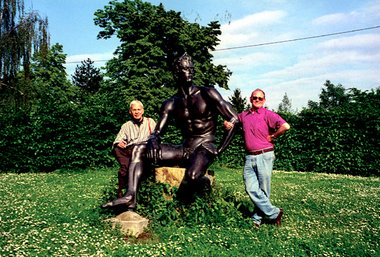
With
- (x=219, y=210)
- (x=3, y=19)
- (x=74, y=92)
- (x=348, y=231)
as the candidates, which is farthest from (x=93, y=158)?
(x=74, y=92)

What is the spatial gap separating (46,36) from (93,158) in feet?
23.9

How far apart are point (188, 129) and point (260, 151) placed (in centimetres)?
134

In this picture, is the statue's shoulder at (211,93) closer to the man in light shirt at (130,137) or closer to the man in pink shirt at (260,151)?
the man in pink shirt at (260,151)

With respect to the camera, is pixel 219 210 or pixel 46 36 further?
pixel 46 36

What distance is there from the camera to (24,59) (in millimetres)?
15250

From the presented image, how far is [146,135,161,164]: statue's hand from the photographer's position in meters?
4.93

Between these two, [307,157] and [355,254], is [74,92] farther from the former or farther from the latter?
[355,254]

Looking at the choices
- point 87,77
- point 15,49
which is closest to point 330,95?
point 87,77

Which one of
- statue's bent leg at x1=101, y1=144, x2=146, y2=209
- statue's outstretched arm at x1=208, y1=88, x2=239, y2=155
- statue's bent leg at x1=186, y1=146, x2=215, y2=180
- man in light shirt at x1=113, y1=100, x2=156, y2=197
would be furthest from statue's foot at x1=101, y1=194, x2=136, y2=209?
statue's outstretched arm at x1=208, y1=88, x2=239, y2=155

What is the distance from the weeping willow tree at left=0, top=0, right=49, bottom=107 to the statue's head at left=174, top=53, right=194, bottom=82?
42.2 ft

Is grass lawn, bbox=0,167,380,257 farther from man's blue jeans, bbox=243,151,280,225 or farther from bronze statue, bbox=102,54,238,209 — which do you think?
bronze statue, bbox=102,54,238,209

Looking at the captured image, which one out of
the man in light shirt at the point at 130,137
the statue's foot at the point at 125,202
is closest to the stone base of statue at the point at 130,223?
the statue's foot at the point at 125,202

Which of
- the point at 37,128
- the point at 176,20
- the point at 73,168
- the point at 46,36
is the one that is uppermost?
the point at 176,20

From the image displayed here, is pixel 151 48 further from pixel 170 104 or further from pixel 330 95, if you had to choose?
pixel 330 95
